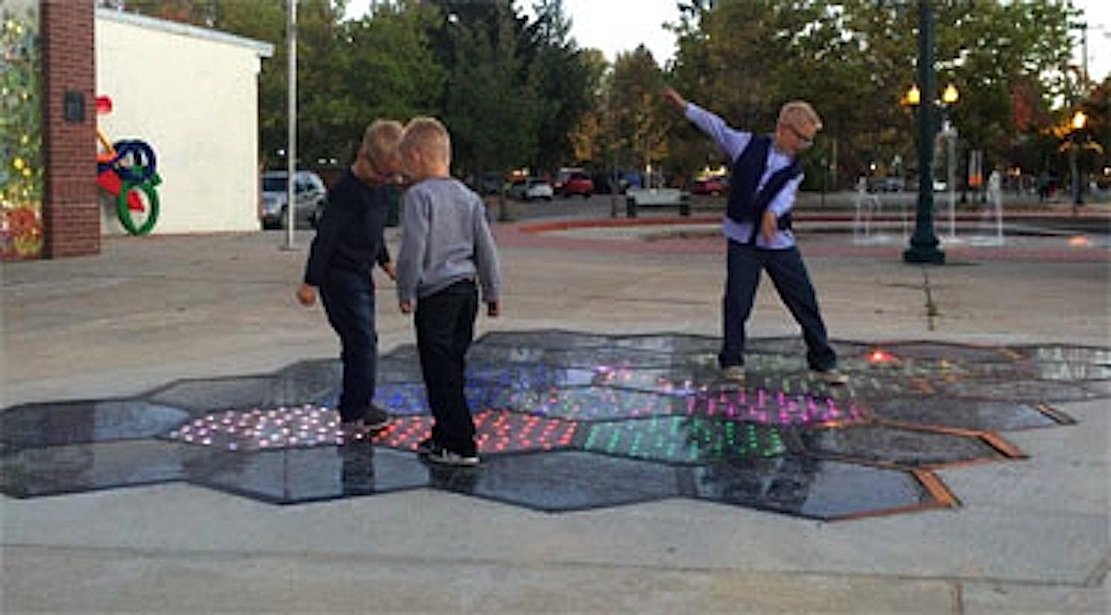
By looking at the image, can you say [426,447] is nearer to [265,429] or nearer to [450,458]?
[450,458]

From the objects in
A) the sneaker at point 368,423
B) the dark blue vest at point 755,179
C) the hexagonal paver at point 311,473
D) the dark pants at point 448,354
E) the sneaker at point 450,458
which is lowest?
the hexagonal paver at point 311,473

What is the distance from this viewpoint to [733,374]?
775 cm

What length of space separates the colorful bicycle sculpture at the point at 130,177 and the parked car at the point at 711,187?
40.3m

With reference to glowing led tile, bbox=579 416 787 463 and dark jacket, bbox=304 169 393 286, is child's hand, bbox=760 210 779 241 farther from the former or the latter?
dark jacket, bbox=304 169 393 286

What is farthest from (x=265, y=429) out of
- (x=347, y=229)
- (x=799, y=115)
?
(x=799, y=115)

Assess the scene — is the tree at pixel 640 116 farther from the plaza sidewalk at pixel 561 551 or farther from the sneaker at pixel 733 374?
the plaza sidewalk at pixel 561 551

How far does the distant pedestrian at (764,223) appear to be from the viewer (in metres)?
7.44

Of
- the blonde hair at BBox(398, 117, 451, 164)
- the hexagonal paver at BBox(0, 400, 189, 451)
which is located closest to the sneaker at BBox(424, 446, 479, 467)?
the blonde hair at BBox(398, 117, 451, 164)

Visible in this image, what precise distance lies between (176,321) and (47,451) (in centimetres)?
Result: 492

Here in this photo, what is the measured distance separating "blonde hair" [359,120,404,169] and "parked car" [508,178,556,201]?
56996mm

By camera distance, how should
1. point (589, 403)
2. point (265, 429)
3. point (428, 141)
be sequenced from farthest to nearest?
1. point (589, 403)
2. point (265, 429)
3. point (428, 141)

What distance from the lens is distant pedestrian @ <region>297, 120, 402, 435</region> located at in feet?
19.9

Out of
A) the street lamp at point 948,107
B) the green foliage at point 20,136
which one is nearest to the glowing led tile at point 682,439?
the green foliage at point 20,136

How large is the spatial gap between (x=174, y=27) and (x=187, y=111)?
1.74m
